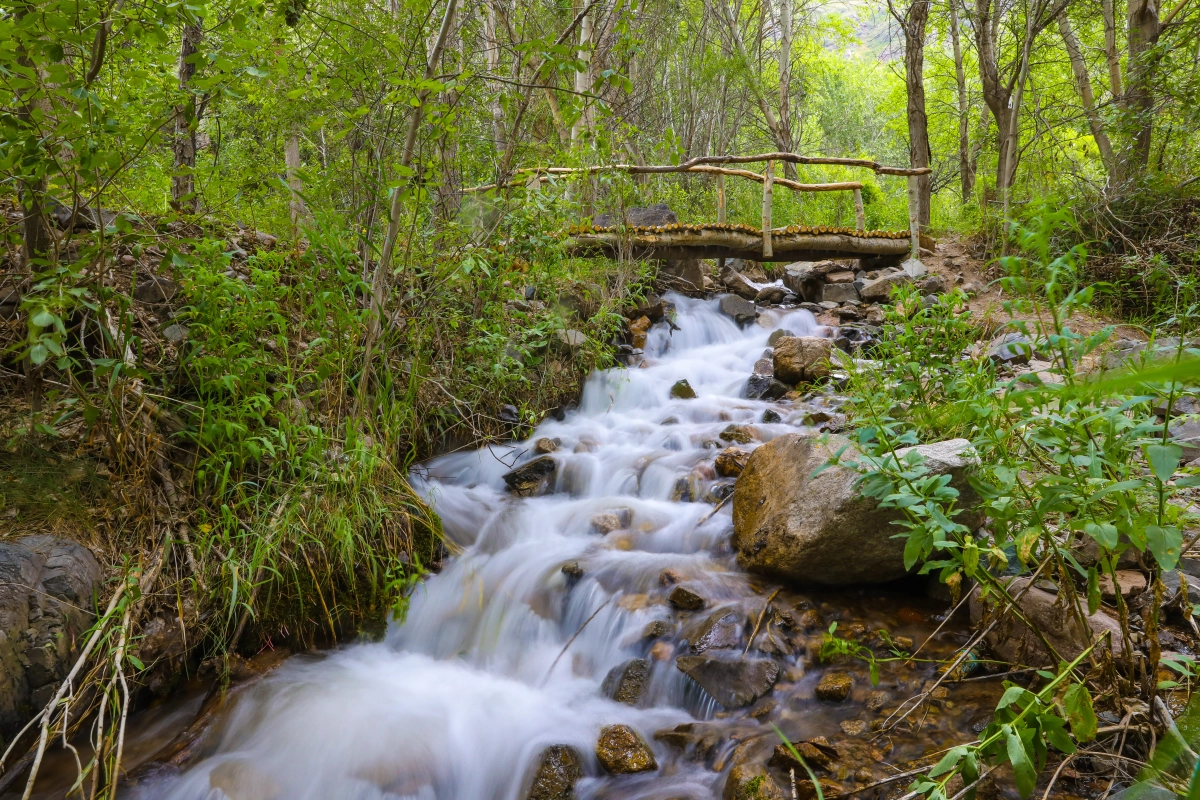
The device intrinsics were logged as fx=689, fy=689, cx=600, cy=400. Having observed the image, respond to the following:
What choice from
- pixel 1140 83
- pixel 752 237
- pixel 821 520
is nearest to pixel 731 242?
pixel 752 237

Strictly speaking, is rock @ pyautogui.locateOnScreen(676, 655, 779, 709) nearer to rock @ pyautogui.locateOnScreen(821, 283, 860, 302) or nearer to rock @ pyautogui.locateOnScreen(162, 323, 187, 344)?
rock @ pyautogui.locateOnScreen(162, 323, 187, 344)

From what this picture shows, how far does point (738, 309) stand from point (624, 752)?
7770mm

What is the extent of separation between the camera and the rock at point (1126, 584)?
2.92m

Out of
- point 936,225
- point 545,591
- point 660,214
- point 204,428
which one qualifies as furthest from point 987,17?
point 204,428

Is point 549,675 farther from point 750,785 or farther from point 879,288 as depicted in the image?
point 879,288

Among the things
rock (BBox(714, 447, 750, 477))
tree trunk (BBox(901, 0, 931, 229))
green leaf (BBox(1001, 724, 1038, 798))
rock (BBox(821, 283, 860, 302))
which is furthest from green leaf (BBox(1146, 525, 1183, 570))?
tree trunk (BBox(901, 0, 931, 229))

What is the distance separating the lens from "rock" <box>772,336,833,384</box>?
7.09m

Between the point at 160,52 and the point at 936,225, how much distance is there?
45.7ft

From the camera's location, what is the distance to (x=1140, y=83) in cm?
812

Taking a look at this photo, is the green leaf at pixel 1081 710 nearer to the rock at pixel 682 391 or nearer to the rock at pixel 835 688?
the rock at pixel 835 688

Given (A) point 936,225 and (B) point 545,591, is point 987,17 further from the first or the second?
(B) point 545,591

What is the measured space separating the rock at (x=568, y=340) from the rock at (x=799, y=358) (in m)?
2.10

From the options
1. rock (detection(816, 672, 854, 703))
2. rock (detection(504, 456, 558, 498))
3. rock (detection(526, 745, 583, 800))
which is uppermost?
rock (detection(504, 456, 558, 498))

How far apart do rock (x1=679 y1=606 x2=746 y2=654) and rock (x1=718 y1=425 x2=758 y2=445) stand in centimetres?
225
